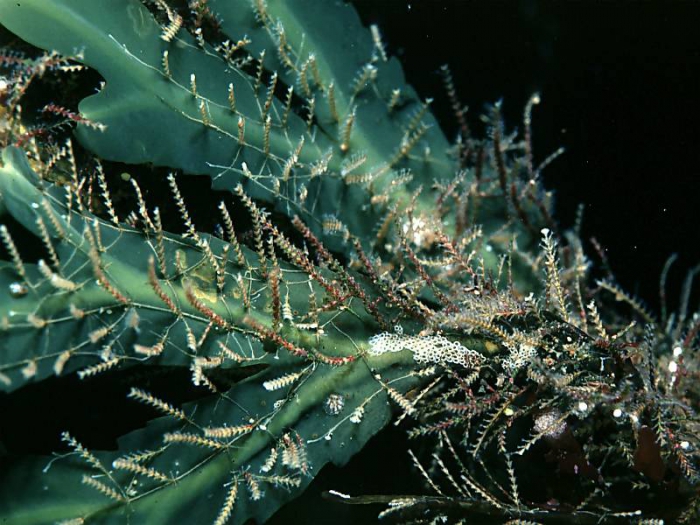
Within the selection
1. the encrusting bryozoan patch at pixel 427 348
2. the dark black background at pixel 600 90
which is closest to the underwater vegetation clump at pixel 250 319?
the encrusting bryozoan patch at pixel 427 348

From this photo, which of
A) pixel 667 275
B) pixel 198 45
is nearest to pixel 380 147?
pixel 198 45

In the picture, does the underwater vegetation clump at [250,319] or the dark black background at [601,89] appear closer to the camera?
the underwater vegetation clump at [250,319]

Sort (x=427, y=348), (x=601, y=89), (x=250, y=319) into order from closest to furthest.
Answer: (x=250, y=319) < (x=427, y=348) < (x=601, y=89)

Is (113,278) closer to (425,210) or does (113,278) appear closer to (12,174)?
(12,174)

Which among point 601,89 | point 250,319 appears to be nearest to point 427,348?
point 250,319

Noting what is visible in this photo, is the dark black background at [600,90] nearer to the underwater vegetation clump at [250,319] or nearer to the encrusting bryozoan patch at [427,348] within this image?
the underwater vegetation clump at [250,319]

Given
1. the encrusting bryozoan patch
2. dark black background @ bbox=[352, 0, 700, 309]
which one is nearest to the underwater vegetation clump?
the encrusting bryozoan patch

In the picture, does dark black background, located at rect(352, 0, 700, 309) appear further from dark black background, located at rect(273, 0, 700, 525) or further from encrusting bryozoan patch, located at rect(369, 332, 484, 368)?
encrusting bryozoan patch, located at rect(369, 332, 484, 368)

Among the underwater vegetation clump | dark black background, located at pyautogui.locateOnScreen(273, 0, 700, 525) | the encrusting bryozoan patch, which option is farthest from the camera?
dark black background, located at pyautogui.locateOnScreen(273, 0, 700, 525)

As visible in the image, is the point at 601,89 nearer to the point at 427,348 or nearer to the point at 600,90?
the point at 600,90
